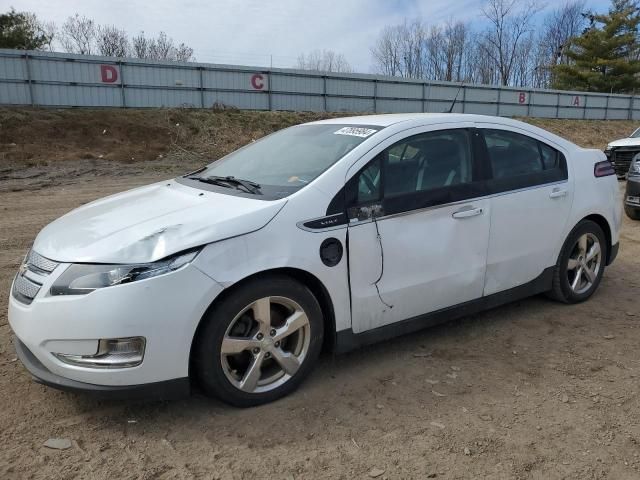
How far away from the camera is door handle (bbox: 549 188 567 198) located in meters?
4.27

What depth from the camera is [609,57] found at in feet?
148

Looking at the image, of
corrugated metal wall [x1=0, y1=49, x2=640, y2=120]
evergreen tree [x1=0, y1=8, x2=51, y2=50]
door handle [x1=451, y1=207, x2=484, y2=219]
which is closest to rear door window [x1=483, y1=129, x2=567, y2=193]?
door handle [x1=451, y1=207, x2=484, y2=219]

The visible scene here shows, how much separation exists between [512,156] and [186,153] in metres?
14.8

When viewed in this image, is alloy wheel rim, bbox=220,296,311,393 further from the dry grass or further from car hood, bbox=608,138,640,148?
the dry grass

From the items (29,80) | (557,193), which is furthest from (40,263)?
(29,80)

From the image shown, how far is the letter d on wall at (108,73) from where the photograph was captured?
19.1 m

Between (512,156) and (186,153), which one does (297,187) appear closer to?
(512,156)

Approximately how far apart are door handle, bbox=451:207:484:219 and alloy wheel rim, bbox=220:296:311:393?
1323 millimetres

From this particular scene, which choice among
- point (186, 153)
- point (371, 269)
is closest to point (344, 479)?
point (371, 269)

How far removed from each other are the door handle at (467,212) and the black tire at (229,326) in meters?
1.22

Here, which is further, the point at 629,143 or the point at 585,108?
the point at 585,108

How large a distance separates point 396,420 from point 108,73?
63.8 ft

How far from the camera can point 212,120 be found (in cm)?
2039

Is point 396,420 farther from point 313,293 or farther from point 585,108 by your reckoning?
point 585,108
